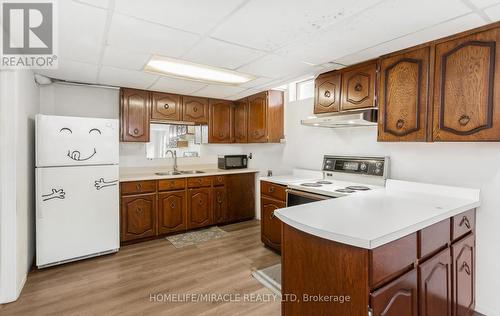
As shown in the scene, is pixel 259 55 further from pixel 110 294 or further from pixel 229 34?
pixel 110 294

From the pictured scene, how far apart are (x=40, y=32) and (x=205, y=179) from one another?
2529mm

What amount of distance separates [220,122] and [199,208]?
148cm

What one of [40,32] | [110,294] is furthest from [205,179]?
[40,32]

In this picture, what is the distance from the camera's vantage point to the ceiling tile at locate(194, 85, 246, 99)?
11.3ft

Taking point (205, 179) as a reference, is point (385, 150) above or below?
above

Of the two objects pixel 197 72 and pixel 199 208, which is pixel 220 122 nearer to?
pixel 197 72

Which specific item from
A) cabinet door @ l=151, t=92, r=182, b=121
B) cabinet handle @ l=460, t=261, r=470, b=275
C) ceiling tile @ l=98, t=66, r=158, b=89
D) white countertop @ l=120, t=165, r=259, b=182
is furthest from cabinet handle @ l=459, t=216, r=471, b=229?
cabinet door @ l=151, t=92, r=182, b=121

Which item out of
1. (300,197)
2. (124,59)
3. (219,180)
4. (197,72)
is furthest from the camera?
(219,180)

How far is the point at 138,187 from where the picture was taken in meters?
3.31

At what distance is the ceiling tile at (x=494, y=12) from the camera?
1437 millimetres

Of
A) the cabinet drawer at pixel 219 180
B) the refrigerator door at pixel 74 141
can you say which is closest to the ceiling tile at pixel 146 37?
the refrigerator door at pixel 74 141

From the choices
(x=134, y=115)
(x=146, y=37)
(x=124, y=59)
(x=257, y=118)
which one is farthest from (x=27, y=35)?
(x=257, y=118)

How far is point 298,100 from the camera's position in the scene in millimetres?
3561

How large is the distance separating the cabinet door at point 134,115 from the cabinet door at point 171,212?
90cm
